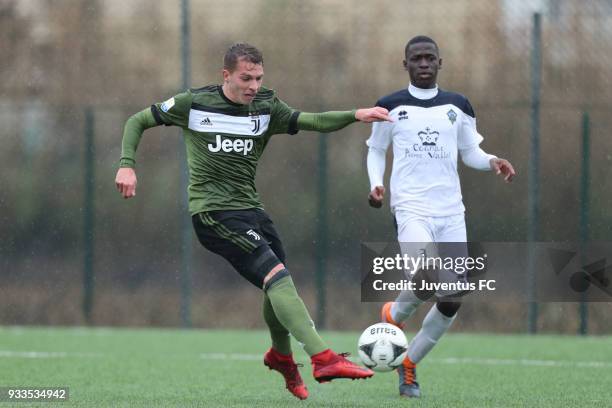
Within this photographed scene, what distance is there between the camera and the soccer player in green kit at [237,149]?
640 cm

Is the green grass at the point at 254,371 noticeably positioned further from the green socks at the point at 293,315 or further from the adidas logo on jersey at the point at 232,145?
the adidas logo on jersey at the point at 232,145

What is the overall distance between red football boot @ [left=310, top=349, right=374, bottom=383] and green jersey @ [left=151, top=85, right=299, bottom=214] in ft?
3.47

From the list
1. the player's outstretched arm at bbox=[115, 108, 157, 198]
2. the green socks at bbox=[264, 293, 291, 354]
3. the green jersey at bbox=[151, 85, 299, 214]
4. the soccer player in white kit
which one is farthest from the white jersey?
the player's outstretched arm at bbox=[115, 108, 157, 198]

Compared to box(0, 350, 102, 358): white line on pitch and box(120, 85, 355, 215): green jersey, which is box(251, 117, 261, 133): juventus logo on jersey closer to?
box(120, 85, 355, 215): green jersey

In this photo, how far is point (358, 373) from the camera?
5801 millimetres

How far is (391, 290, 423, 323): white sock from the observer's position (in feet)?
23.8

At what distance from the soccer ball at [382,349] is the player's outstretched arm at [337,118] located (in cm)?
115

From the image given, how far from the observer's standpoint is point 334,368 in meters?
5.88

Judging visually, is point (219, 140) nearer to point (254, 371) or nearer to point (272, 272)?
point (272, 272)

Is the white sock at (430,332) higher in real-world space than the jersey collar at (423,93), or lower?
lower

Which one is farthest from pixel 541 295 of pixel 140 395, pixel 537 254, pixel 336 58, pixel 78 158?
pixel 140 395

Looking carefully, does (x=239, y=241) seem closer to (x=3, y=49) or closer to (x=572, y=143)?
(x=572, y=143)

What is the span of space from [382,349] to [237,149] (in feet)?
4.48

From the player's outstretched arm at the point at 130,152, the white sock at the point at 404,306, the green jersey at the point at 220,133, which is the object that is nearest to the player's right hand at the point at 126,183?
the player's outstretched arm at the point at 130,152
